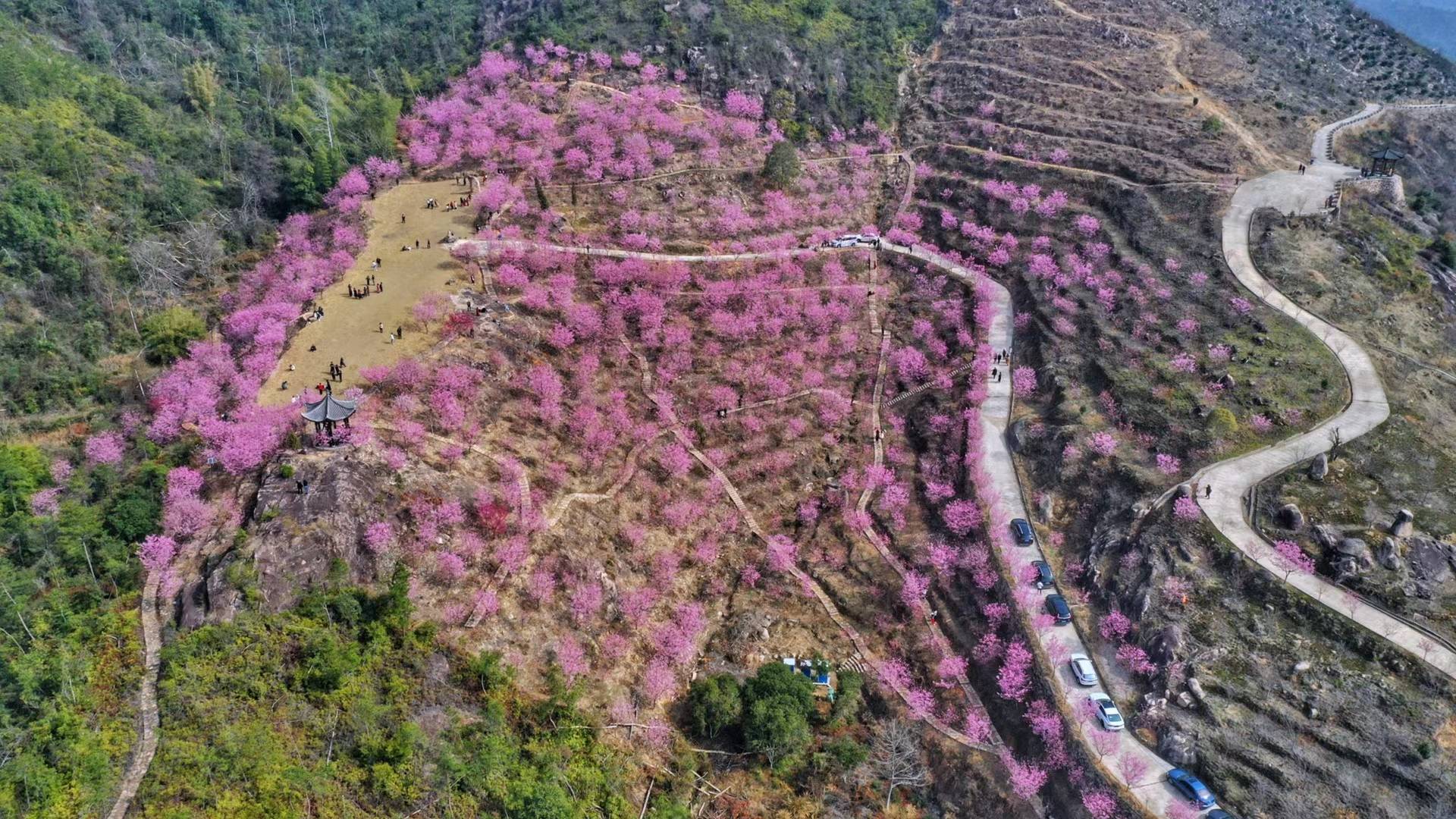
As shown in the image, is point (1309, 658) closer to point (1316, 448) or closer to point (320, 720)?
point (1316, 448)

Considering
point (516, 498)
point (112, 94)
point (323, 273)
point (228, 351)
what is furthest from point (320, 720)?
point (112, 94)

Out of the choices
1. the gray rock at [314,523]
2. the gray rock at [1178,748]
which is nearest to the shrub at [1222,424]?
the gray rock at [1178,748]

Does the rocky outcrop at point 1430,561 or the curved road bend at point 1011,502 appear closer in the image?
the curved road bend at point 1011,502

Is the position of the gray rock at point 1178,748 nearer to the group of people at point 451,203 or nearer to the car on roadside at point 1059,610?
the car on roadside at point 1059,610

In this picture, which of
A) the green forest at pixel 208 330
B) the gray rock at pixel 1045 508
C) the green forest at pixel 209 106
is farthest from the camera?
the green forest at pixel 209 106

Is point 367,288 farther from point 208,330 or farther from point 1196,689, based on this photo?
Answer: point 1196,689

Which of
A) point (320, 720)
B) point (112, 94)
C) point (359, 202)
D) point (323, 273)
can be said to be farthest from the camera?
point (112, 94)
